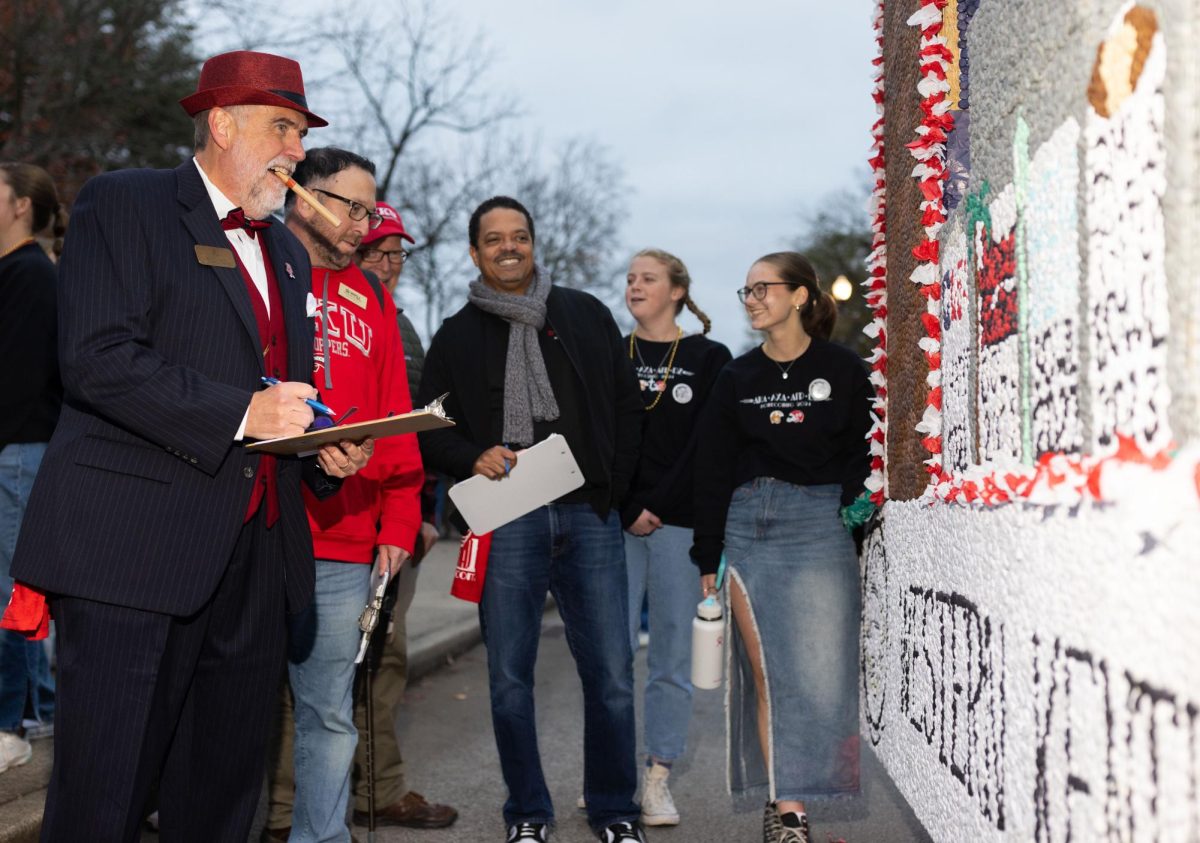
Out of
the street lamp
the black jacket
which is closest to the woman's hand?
the black jacket

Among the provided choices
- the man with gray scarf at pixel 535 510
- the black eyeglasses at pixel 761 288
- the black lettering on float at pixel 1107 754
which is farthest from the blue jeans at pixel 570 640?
the black lettering on float at pixel 1107 754

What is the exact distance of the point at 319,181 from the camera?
4.00 metres

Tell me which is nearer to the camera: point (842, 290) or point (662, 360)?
point (842, 290)

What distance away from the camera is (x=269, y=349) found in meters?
3.09

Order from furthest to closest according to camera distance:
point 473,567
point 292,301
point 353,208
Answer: point 473,567, point 353,208, point 292,301

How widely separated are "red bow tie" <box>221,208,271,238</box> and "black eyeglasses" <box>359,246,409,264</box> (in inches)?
81.6

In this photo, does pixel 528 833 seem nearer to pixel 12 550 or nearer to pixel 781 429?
pixel 781 429

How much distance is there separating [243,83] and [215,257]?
0.46m

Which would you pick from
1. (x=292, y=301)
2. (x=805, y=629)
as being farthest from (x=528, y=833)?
(x=292, y=301)

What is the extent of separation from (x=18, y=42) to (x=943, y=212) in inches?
446

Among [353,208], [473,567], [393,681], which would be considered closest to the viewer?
[353,208]

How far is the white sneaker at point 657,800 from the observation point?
5.07 m

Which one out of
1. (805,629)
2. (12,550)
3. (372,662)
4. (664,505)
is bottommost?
(372,662)

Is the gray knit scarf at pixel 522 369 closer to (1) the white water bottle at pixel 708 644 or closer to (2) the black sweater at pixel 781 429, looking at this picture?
(2) the black sweater at pixel 781 429
